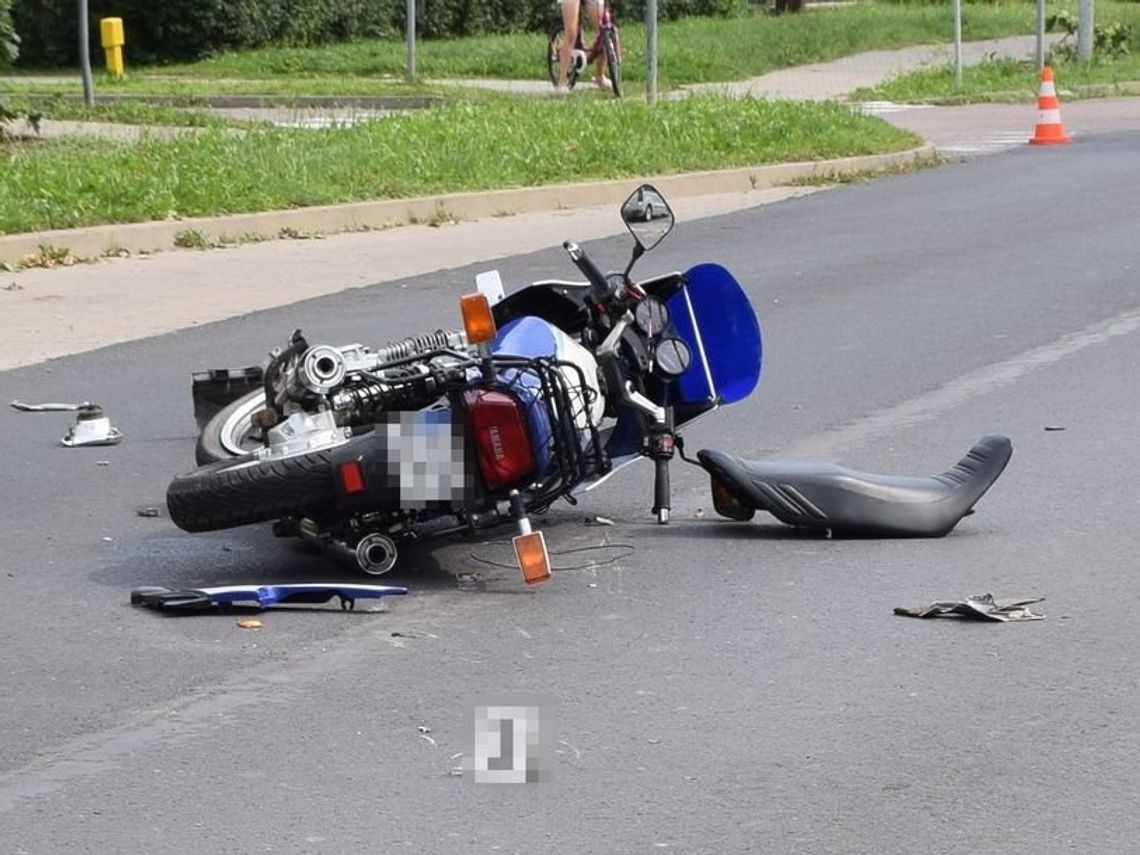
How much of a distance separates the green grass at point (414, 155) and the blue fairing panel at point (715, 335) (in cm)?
750

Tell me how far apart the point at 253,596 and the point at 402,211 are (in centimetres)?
947

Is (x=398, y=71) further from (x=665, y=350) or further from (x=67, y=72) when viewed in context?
(x=665, y=350)

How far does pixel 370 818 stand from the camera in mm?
4715

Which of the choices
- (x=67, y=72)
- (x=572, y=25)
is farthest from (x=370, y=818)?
(x=67, y=72)

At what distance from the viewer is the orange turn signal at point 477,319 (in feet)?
20.7

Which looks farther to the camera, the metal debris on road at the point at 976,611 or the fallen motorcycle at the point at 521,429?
the fallen motorcycle at the point at 521,429

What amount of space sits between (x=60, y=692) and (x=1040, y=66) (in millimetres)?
26824

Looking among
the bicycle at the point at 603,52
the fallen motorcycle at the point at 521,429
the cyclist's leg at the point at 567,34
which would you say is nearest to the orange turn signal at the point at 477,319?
the fallen motorcycle at the point at 521,429

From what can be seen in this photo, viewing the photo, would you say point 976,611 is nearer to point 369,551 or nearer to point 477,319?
point 477,319

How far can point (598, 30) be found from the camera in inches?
1057

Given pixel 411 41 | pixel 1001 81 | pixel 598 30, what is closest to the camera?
pixel 411 41

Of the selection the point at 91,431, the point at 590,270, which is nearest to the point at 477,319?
the point at 590,270

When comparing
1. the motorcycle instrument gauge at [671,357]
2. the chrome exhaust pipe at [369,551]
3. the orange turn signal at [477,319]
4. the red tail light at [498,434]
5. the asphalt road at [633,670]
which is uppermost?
the orange turn signal at [477,319]

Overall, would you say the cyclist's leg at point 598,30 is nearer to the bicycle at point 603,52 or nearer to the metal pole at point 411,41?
the bicycle at point 603,52
